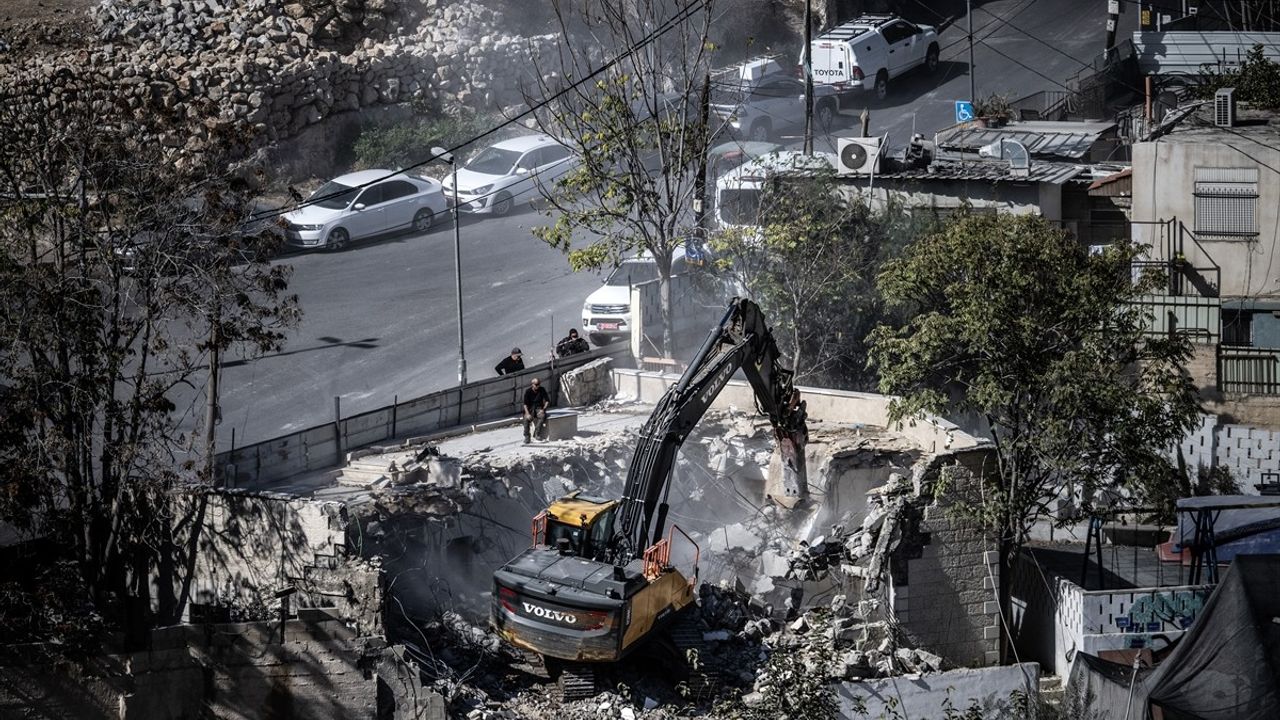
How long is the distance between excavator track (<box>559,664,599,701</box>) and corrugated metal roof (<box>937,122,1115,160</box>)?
724 inches

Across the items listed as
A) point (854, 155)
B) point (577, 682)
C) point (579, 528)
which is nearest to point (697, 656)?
point (577, 682)

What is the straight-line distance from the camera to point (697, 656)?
19.6 metres

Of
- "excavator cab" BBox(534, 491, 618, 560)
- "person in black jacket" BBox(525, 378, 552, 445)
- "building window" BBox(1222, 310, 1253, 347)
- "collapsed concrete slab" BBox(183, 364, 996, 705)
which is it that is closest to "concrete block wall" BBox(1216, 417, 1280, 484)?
"building window" BBox(1222, 310, 1253, 347)

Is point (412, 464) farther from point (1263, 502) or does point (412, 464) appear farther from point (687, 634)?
point (1263, 502)

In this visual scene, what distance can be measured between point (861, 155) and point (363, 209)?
11.2 metres

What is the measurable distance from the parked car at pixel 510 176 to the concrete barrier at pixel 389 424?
817 cm

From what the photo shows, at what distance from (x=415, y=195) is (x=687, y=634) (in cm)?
1736

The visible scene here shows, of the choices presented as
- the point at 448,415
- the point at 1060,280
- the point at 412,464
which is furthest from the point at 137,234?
the point at 1060,280

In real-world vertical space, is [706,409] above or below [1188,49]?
below

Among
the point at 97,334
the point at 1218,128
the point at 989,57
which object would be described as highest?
the point at 989,57

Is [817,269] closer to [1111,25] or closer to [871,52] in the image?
[871,52]

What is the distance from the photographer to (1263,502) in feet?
72.1

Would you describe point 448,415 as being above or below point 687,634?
above

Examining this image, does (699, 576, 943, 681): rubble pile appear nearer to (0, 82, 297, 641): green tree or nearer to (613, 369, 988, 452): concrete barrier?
(613, 369, 988, 452): concrete barrier
